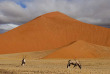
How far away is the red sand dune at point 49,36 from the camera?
2415 inches

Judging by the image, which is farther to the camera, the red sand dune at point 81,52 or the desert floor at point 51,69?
the red sand dune at point 81,52

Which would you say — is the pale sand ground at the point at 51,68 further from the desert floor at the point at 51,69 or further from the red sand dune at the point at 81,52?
the red sand dune at the point at 81,52

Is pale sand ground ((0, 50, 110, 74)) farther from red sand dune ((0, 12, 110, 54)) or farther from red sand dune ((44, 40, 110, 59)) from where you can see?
red sand dune ((0, 12, 110, 54))

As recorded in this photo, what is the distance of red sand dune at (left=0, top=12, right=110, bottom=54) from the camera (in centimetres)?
6135

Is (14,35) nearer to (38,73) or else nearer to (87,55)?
(87,55)

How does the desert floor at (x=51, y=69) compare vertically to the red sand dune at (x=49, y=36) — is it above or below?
below

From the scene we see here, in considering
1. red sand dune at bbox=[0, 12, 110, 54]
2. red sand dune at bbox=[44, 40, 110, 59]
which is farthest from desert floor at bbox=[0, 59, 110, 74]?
red sand dune at bbox=[0, 12, 110, 54]

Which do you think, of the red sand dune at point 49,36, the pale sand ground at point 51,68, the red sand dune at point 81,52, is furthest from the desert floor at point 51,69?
the red sand dune at point 49,36

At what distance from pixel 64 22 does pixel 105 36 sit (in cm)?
2373

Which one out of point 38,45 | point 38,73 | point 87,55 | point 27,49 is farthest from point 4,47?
point 38,73

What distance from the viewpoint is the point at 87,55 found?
128 feet

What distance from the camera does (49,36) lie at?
227 ft

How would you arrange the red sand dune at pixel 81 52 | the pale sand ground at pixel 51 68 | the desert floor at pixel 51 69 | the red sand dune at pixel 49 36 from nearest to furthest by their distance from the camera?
1. the desert floor at pixel 51 69
2. the pale sand ground at pixel 51 68
3. the red sand dune at pixel 81 52
4. the red sand dune at pixel 49 36

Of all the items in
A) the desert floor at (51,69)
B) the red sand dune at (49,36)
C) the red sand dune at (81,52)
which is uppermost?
the red sand dune at (49,36)
